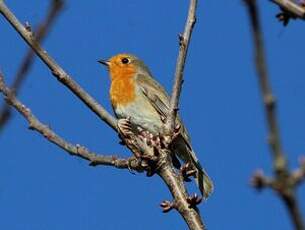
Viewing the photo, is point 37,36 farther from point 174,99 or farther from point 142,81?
point 142,81

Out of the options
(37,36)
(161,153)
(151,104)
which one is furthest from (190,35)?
(151,104)

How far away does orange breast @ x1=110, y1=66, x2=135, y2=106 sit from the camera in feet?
31.4

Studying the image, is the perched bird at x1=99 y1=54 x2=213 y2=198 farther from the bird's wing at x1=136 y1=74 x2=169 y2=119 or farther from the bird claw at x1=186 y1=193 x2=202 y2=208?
the bird claw at x1=186 y1=193 x2=202 y2=208

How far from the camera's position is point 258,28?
110cm

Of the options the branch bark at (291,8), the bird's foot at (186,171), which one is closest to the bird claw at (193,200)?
the bird's foot at (186,171)

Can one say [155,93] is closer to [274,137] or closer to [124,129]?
[124,129]

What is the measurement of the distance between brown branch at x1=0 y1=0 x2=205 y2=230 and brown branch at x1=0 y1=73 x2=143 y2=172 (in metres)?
0.02

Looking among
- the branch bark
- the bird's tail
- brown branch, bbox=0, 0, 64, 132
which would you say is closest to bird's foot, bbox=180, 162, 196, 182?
the branch bark

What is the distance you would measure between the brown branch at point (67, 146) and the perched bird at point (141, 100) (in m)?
3.26

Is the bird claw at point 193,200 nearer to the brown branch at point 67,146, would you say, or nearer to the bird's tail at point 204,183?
the brown branch at point 67,146

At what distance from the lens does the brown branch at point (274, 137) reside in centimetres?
107

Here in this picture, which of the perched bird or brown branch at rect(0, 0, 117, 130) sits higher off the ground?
the perched bird

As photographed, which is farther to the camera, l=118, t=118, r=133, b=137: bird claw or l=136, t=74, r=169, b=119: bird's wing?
l=136, t=74, r=169, b=119: bird's wing

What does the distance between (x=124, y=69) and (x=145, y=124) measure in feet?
7.29
